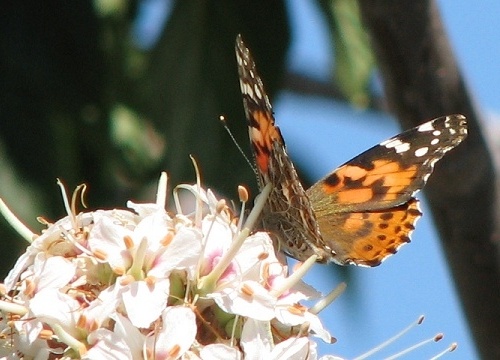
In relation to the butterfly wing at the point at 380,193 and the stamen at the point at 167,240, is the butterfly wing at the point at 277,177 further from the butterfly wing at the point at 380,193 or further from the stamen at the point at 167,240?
the stamen at the point at 167,240

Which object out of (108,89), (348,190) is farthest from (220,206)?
(108,89)

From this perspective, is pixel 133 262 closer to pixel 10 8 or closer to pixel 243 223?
A: pixel 243 223

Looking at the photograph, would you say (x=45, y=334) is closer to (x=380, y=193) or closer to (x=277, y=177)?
(x=277, y=177)

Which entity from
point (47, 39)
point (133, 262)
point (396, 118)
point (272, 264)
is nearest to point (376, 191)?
point (396, 118)

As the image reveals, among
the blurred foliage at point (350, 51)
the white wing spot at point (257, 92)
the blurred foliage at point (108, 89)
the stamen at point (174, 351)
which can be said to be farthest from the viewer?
the blurred foliage at point (350, 51)

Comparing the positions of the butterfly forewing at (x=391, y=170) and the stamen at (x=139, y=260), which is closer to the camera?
the stamen at (x=139, y=260)

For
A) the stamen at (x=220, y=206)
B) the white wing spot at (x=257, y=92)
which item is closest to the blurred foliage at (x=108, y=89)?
the white wing spot at (x=257, y=92)
